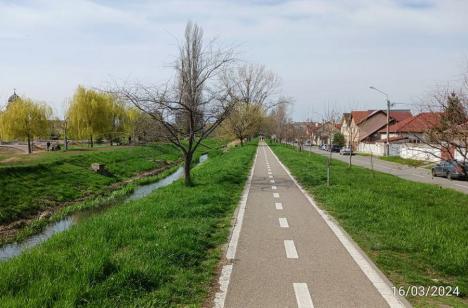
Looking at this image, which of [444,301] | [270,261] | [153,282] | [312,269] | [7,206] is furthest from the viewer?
[7,206]

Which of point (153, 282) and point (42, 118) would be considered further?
point (42, 118)

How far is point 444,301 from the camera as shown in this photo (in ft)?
17.1

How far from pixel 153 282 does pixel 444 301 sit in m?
3.74

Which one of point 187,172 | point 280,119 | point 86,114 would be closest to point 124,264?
point 187,172

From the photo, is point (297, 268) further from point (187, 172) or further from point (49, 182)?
point (49, 182)

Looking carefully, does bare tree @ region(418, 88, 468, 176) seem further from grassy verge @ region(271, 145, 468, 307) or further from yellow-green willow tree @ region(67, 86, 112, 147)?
yellow-green willow tree @ region(67, 86, 112, 147)

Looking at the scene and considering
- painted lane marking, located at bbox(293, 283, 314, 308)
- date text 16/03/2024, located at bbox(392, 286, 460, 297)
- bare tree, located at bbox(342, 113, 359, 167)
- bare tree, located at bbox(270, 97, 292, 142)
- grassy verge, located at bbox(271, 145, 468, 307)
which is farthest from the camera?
bare tree, located at bbox(270, 97, 292, 142)

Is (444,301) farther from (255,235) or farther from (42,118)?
(42,118)

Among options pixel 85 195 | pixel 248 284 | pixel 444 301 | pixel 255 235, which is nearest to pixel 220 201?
pixel 255 235

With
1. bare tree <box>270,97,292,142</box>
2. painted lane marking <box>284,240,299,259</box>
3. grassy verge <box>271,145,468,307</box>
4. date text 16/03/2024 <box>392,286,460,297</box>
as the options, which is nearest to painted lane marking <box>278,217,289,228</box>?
grassy verge <box>271,145,468,307</box>

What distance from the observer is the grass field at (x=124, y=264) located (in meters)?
4.97

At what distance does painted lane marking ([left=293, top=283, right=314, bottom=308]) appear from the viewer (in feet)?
16.2

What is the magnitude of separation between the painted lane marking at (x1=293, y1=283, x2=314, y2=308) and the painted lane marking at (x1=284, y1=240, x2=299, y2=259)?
4.63 ft

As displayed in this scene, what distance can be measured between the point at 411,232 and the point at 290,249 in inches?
115
